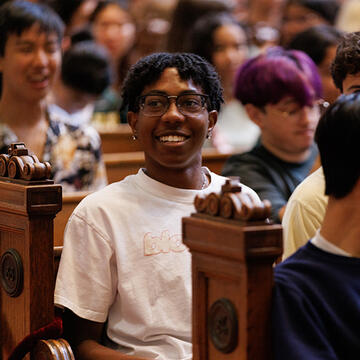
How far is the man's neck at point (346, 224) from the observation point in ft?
5.15

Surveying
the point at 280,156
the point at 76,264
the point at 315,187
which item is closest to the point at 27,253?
the point at 76,264

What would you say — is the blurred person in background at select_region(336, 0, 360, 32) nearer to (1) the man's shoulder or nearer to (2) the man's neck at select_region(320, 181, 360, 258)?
(1) the man's shoulder

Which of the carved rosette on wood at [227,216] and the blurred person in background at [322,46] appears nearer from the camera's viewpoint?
the carved rosette on wood at [227,216]

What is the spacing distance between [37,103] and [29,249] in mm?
1660

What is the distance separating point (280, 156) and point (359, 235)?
1788 millimetres

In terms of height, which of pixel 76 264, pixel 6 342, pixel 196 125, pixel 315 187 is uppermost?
pixel 196 125

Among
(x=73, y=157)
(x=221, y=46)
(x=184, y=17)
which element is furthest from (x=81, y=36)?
(x=73, y=157)

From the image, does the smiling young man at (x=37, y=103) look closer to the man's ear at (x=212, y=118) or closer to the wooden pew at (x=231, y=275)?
the man's ear at (x=212, y=118)

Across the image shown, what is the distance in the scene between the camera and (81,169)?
3625 millimetres

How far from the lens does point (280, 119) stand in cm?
334

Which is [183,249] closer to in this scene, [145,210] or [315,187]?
[145,210]

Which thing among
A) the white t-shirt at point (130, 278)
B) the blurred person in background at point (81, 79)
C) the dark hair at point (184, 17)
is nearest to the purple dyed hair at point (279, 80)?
the white t-shirt at point (130, 278)

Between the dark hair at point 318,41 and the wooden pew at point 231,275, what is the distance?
8.58 feet

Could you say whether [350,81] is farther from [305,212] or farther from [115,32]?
[115,32]
